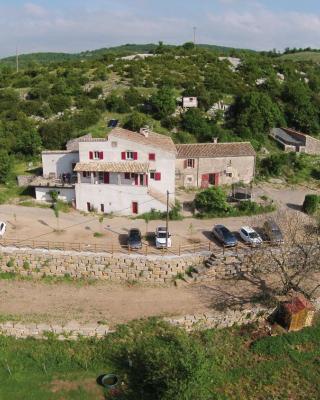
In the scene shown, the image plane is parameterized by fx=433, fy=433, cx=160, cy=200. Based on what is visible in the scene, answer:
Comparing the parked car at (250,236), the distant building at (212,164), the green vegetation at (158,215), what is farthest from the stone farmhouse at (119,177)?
the parked car at (250,236)

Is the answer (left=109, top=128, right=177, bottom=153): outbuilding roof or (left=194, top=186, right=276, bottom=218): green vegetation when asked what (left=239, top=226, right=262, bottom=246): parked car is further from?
(left=109, top=128, right=177, bottom=153): outbuilding roof

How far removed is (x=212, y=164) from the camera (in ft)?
164

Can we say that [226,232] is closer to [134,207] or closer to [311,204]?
[134,207]

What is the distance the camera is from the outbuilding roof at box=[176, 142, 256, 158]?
49.4 m

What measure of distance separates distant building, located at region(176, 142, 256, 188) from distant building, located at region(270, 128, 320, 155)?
50.7 feet

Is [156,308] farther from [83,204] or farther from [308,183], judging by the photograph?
[308,183]

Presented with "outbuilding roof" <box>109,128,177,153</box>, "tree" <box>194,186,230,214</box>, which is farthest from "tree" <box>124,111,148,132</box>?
"tree" <box>194,186,230,214</box>

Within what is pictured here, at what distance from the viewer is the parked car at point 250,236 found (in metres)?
36.0

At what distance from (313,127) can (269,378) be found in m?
55.2

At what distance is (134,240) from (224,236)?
7580 mm

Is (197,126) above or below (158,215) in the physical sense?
above

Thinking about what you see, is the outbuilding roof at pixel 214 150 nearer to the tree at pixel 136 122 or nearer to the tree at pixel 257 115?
the tree at pixel 136 122

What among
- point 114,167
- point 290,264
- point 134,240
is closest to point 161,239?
point 134,240

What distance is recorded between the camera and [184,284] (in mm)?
33969
